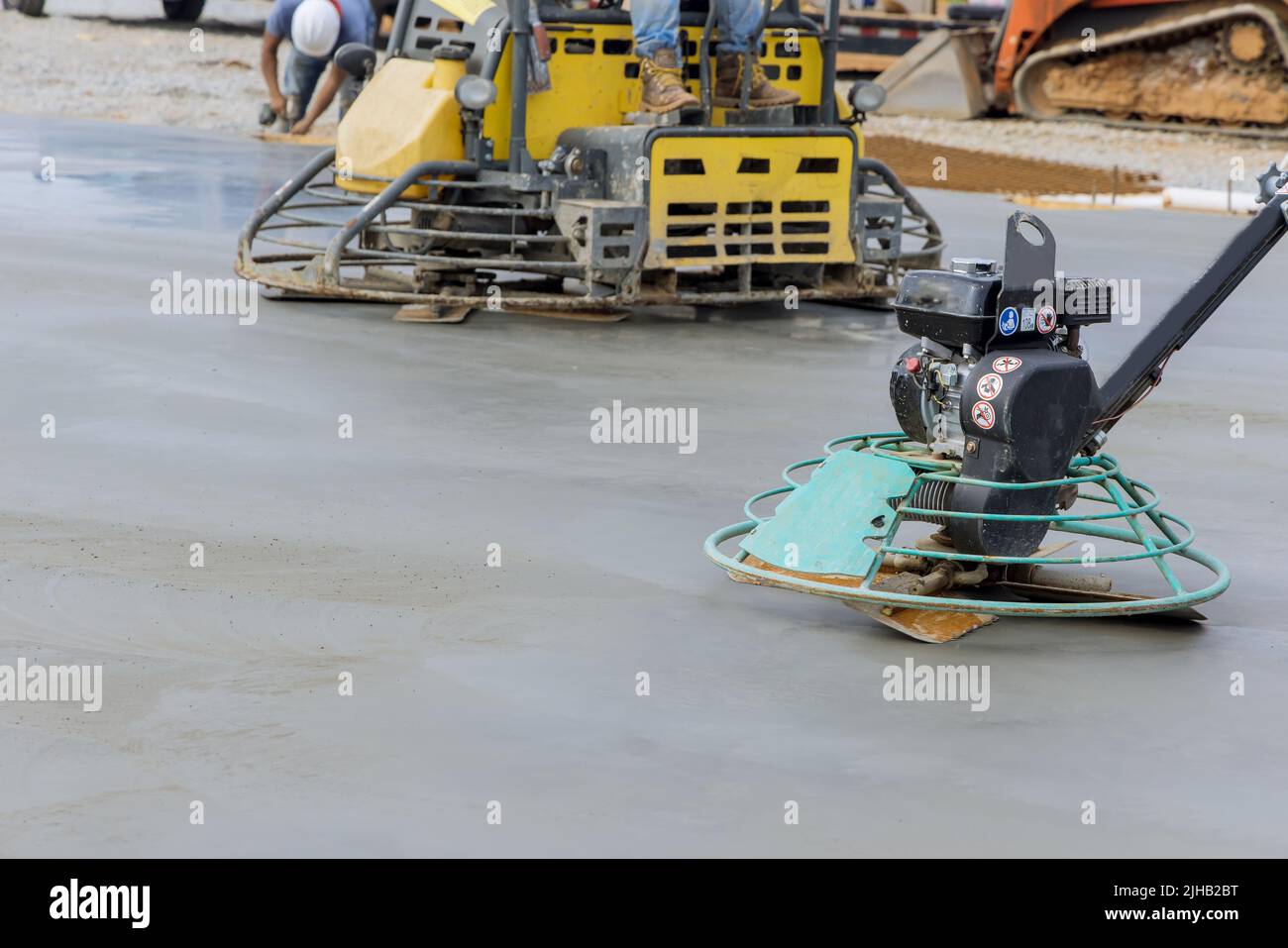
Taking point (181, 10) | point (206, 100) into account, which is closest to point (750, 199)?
point (206, 100)

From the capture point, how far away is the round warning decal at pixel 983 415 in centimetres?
507

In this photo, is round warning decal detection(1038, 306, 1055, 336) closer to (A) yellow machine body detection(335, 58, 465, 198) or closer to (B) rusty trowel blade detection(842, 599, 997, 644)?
(B) rusty trowel blade detection(842, 599, 997, 644)

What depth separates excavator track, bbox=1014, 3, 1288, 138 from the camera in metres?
20.9

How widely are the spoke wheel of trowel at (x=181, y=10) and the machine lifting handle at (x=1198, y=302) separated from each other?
3087 cm

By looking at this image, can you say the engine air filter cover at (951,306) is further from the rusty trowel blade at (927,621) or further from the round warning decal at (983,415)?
the rusty trowel blade at (927,621)

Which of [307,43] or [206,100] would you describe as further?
[206,100]

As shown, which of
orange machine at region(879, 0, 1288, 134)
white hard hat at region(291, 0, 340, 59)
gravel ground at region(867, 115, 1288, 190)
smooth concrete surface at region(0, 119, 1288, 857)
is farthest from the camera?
orange machine at region(879, 0, 1288, 134)

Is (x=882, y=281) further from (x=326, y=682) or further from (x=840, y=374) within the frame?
(x=326, y=682)

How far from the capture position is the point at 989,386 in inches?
200

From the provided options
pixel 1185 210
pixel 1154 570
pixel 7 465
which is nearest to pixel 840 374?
pixel 1154 570

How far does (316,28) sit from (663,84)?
10.5 metres

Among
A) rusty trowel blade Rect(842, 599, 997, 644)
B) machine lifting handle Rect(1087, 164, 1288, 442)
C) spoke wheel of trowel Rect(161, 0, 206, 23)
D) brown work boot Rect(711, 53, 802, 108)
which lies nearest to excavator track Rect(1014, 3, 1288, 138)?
brown work boot Rect(711, 53, 802, 108)

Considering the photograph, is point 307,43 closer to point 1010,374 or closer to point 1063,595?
point 1063,595

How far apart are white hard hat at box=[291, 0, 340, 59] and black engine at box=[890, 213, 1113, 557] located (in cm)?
1557
